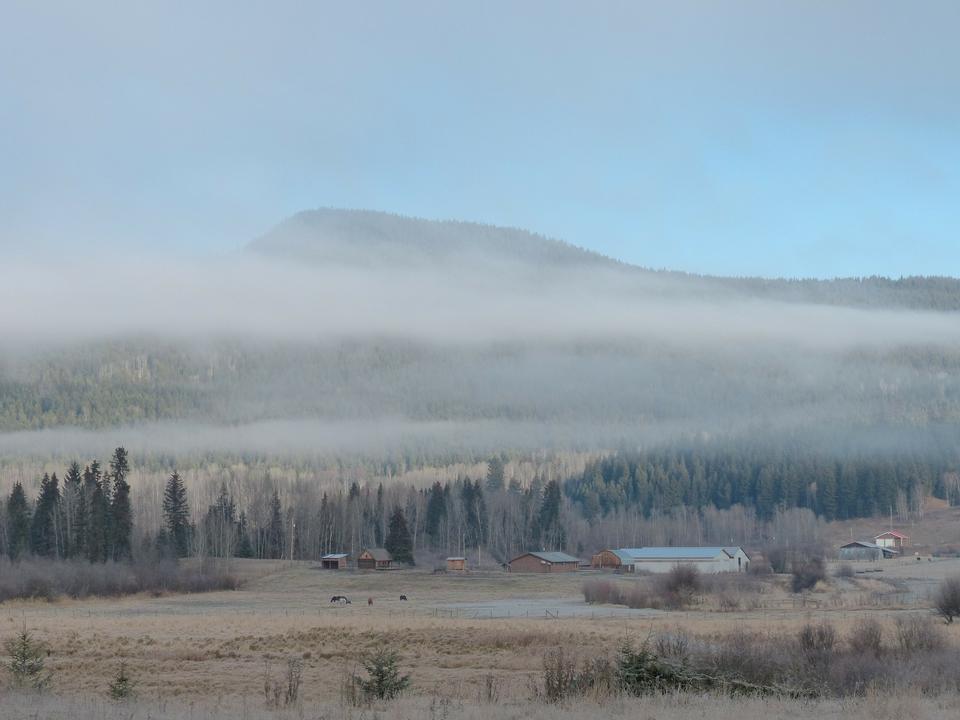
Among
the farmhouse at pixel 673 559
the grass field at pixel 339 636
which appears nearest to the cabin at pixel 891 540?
the farmhouse at pixel 673 559

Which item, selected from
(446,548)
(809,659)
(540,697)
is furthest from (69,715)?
(446,548)

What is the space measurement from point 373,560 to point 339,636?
7817 centimetres

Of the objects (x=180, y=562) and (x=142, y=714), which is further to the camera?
(x=180, y=562)

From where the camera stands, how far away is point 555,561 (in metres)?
129

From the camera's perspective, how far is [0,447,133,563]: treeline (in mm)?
111500

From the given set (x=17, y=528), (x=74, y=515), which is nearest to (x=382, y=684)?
(x=17, y=528)

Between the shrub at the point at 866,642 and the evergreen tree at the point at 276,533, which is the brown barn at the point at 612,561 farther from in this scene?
the shrub at the point at 866,642

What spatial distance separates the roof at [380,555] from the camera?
128m

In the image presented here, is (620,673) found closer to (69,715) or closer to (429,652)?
(69,715)

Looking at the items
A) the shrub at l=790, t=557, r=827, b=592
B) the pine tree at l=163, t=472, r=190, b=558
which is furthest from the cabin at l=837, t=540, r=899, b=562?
the pine tree at l=163, t=472, r=190, b=558

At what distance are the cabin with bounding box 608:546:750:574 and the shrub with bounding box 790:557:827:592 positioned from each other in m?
23.0

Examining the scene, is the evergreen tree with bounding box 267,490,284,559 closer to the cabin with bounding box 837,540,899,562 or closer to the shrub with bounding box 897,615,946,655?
the cabin with bounding box 837,540,899,562

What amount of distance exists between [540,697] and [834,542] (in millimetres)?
157949

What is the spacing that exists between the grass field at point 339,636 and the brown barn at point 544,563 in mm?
33906
